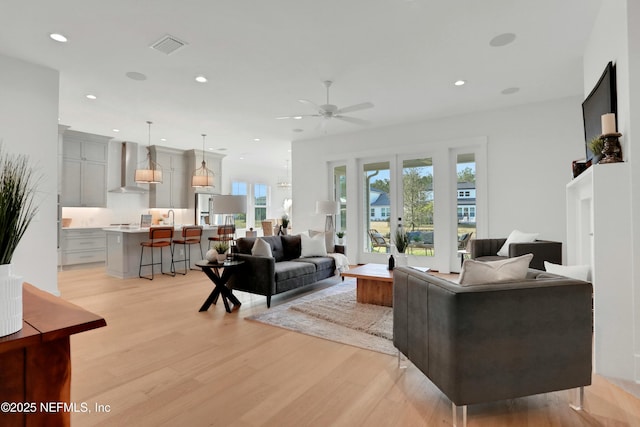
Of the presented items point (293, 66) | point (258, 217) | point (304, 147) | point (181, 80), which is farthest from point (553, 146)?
point (258, 217)

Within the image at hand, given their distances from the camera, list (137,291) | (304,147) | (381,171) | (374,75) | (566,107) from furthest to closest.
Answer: (304,147)
(381,171)
(566,107)
(137,291)
(374,75)

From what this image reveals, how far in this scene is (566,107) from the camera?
5145 mm

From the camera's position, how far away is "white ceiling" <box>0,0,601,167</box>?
9.74 ft

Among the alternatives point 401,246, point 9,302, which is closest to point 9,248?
point 9,302

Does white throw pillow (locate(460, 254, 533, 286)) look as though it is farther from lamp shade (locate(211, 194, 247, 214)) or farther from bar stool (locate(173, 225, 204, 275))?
bar stool (locate(173, 225, 204, 275))

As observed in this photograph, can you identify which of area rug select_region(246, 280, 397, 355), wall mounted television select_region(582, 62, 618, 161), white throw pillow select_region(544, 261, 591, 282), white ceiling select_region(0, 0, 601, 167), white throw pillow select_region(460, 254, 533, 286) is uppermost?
white ceiling select_region(0, 0, 601, 167)

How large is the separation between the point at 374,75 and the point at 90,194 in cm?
677

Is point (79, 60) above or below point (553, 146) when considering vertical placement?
above

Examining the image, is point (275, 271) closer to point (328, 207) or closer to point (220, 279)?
point (220, 279)

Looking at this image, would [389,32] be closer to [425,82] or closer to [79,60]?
[425,82]

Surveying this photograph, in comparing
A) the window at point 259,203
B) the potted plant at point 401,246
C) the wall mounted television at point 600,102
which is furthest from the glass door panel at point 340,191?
the window at point 259,203

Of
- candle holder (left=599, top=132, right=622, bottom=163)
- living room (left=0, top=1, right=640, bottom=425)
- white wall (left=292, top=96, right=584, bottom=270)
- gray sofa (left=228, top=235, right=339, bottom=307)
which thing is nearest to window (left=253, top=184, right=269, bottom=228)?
living room (left=0, top=1, right=640, bottom=425)

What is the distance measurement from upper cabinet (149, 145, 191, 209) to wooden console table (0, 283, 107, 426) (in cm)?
802

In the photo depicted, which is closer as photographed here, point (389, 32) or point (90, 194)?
point (389, 32)
